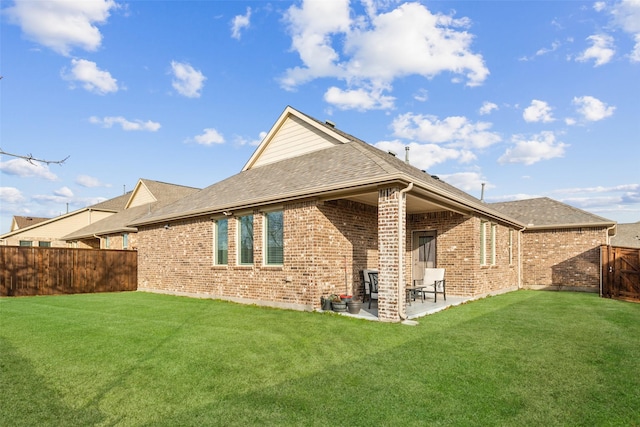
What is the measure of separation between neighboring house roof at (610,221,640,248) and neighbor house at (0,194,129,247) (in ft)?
148

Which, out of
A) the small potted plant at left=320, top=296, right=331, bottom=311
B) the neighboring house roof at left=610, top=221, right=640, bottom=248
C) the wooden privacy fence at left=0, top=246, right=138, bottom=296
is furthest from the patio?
the neighboring house roof at left=610, top=221, right=640, bottom=248

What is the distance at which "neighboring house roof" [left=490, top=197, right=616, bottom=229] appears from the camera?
52.3ft

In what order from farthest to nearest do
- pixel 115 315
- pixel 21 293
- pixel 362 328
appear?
pixel 21 293 → pixel 115 315 → pixel 362 328

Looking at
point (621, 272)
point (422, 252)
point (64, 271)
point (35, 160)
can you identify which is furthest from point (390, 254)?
point (64, 271)

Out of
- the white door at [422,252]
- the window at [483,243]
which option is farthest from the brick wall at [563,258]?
the white door at [422,252]

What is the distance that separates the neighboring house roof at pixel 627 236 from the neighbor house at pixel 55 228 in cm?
4503

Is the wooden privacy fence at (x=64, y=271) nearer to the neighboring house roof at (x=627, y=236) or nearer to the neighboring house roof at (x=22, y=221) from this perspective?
the neighboring house roof at (x=22, y=221)

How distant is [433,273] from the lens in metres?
11.6

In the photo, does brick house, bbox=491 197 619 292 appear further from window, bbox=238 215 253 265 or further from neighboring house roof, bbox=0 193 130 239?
neighboring house roof, bbox=0 193 130 239

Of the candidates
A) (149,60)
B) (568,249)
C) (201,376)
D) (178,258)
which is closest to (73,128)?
(149,60)

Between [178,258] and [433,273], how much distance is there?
971 cm

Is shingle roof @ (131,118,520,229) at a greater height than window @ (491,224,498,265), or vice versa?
shingle roof @ (131,118,520,229)

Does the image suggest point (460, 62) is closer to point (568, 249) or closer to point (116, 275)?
point (568, 249)

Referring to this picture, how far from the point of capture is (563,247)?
16.5 meters
